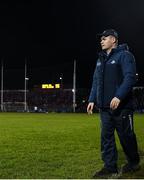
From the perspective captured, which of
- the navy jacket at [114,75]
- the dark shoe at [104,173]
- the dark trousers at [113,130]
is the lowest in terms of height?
the dark shoe at [104,173]

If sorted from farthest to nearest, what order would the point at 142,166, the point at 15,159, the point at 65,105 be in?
1. the point at 65,105
2. the point at 15,159
3. the point at 142,166

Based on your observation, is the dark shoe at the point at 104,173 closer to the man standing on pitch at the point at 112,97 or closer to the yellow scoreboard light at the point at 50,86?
the man standing on pitch at the point at 112,97

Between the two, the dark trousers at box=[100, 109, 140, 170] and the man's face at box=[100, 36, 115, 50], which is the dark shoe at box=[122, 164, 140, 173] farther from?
the man's face at box=[100, 36, 115, 50]

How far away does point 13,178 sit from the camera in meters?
6.99

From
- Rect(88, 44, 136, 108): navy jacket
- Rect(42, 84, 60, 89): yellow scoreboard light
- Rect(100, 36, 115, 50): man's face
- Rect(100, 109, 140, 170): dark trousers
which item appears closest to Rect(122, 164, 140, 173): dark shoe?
Rect(100, 109, 140, 170): dark trousers

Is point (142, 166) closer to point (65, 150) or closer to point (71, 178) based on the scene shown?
point (71, 178)

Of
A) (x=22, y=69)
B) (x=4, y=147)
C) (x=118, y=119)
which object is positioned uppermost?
(x=22, y=69)

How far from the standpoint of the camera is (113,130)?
732cm

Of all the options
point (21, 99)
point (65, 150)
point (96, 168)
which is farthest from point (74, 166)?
point (21, 99)

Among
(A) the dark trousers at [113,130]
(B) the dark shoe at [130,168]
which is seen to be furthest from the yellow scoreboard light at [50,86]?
(A) the dark trousers at [113,130]

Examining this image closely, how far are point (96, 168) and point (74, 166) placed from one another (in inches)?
16.7

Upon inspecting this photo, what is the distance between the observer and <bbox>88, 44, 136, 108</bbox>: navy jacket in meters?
7.04

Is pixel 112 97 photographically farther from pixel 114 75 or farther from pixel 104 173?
pixel 104 173

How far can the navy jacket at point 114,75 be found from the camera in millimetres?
7039
